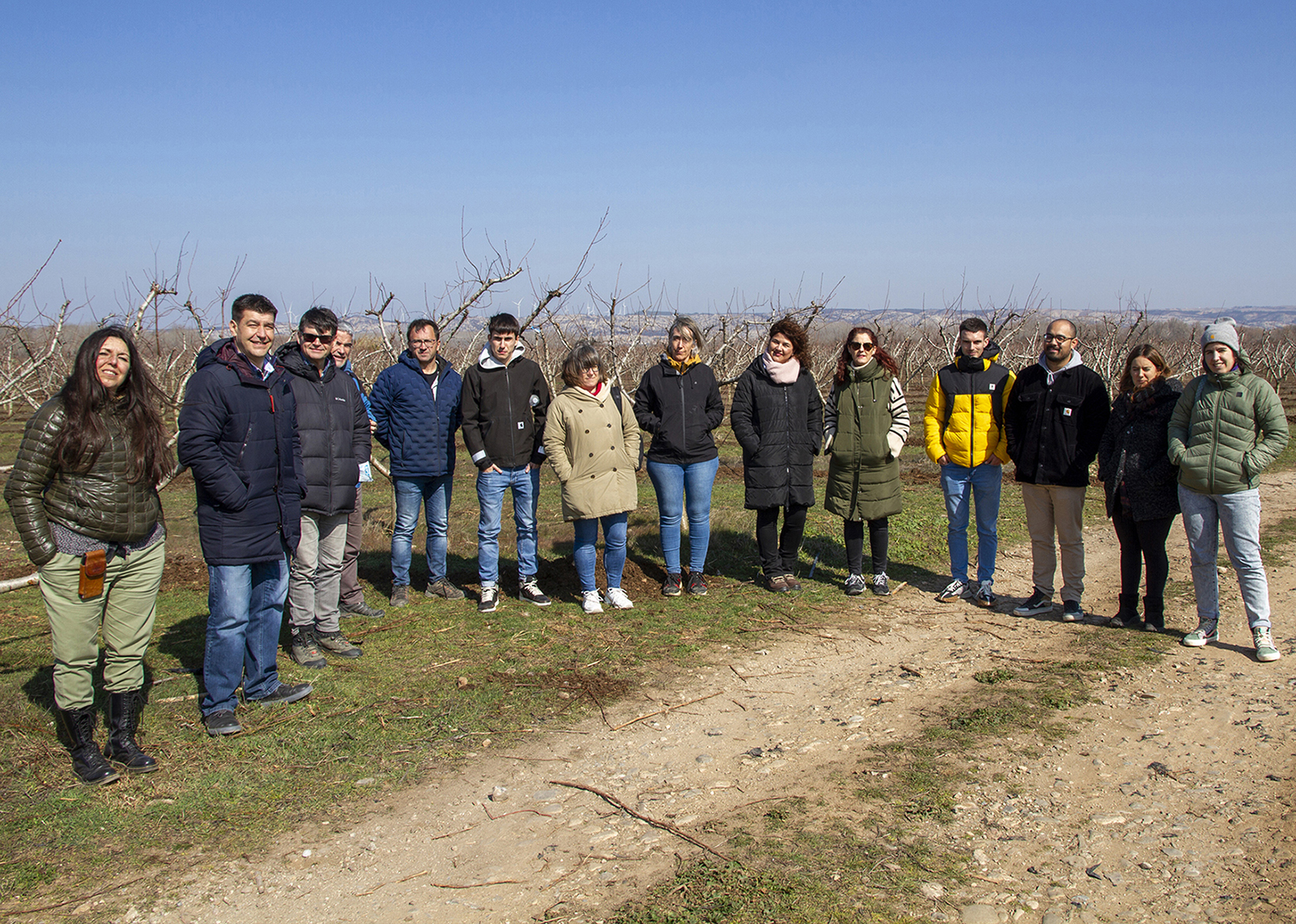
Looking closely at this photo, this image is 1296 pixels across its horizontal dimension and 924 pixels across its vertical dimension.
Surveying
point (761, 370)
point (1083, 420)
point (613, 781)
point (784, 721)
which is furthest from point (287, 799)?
point (1083, 420)

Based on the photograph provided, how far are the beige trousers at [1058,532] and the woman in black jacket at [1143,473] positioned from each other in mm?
231

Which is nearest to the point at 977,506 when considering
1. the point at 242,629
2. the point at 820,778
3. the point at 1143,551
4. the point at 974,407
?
the point at 974,407

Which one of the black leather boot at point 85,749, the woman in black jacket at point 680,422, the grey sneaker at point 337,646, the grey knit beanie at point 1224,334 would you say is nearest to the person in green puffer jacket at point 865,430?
the woman in black jacket at point 680,422

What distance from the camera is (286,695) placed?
14.4 ft

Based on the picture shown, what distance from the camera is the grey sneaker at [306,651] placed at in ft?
16.0

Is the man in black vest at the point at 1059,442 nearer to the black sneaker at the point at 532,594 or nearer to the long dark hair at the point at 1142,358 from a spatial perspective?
the long dark hair at the point at 1142,358

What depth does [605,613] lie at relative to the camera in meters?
5.95

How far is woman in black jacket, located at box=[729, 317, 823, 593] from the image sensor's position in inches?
242

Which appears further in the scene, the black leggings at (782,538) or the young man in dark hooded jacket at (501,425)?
the black leggings at (782,538)

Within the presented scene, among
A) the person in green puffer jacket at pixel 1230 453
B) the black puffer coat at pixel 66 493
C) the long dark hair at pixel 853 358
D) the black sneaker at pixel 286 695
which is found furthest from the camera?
the long dark hair at pixel 853 358

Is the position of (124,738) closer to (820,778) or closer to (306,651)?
(306,651)

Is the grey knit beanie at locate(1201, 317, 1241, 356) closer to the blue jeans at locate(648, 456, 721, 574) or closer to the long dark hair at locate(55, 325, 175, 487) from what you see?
the blue jeans at locate(648, 456, 721, 574)

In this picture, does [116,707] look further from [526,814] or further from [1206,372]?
[1206,372]

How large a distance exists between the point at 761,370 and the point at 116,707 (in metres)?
4.34
